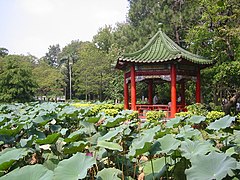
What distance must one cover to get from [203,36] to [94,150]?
12269 mm

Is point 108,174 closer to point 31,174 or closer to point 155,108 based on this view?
point 31,174

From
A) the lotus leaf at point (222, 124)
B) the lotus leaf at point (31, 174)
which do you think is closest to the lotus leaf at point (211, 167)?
the lotus leaf at point (31, 174)

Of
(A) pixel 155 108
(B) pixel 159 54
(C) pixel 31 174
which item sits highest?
(B) pixel 159 54

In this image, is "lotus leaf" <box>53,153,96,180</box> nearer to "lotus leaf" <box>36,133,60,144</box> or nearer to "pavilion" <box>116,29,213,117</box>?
"lotus leaf" <box>36,133,60,144</box>

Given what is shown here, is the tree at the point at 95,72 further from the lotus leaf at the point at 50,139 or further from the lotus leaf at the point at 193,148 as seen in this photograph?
the lotus leaf at the point at 193,148

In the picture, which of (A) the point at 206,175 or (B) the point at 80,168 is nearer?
(A) the point at 206,175

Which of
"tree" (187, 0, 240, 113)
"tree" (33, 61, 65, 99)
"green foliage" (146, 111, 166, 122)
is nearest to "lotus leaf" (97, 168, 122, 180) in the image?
"green foliage" (146, 111, 166, 122)

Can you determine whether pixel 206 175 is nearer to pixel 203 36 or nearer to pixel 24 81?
pixel 203 36

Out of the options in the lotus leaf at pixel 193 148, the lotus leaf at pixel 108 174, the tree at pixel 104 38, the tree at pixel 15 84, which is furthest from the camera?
the tree at pixel 104 38

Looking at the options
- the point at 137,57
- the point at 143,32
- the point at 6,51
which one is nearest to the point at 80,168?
the point at 137,57

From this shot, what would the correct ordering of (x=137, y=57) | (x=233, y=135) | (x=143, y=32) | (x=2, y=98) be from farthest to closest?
(x=2, y=98) → (x=143, y=32) → (x=137, y=57) → (x=233, y=135)

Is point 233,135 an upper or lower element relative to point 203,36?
lower

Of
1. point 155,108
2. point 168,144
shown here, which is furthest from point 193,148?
point 155,108

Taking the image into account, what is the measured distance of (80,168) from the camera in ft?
9.02
